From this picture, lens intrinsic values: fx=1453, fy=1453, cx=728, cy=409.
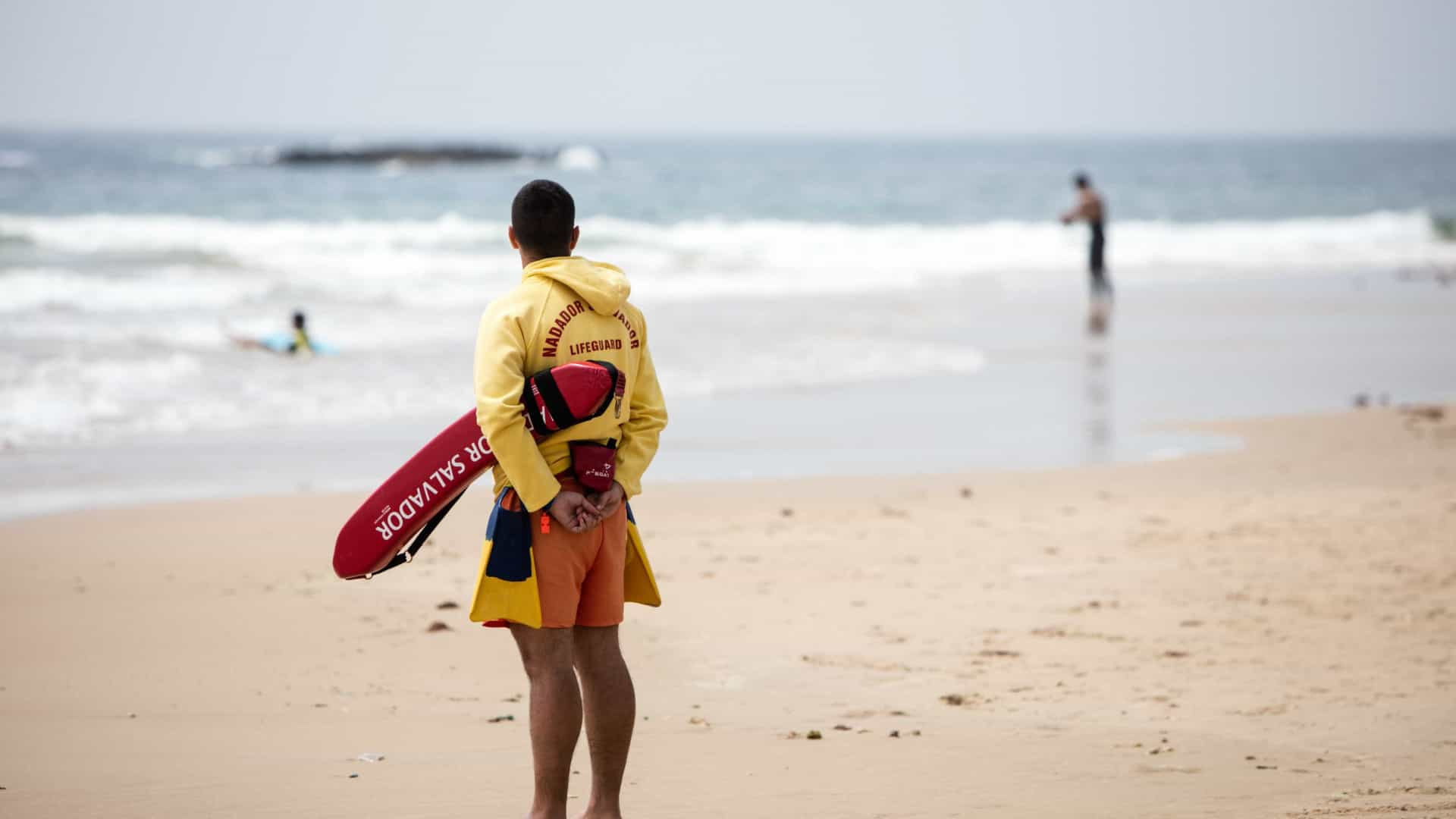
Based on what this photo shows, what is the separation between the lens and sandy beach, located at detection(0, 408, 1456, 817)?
152 inches

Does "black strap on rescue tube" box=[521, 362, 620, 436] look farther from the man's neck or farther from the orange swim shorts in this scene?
the man's neck

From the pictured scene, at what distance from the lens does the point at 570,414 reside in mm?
3100

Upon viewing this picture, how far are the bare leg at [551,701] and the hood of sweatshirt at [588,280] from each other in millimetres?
730

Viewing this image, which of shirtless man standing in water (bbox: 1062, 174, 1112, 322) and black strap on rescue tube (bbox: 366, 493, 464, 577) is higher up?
shirtless man standing in water (bbox: 1062, 174, 1112, 322)

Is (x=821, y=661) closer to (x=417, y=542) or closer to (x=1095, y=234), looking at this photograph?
(x=417, y=542)

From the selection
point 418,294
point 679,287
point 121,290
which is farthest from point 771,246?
point 121,290

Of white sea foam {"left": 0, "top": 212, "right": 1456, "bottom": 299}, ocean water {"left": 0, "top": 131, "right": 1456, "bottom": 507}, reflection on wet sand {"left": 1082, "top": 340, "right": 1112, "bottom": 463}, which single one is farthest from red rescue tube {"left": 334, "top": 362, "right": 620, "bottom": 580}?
white sea foam {"left": 0, "top": 212, "right": 1456, "bottom": 299}

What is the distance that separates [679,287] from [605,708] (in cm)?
1807

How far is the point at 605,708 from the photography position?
3.33 meters

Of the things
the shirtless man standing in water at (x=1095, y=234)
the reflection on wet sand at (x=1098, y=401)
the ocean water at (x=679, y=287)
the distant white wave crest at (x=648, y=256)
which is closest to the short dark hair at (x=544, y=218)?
the ocean water at (x=679, y=287)

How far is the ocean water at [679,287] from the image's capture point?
11055 mm

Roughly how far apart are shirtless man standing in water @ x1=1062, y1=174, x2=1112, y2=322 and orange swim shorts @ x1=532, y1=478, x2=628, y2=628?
14.1m

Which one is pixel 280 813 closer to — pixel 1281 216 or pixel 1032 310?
pixel 1032 310

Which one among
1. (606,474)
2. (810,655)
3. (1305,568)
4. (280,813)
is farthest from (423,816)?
(1305,568)
